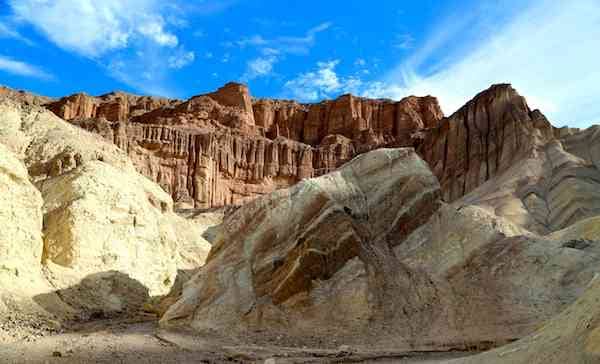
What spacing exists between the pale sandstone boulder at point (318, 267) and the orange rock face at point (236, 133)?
64.1 m

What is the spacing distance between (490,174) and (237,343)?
64.3m

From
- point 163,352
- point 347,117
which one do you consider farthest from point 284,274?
point 347,117

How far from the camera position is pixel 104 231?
24.9 meters

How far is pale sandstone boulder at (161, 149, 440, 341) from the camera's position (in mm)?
17062

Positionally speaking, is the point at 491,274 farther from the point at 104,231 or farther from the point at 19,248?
the point at 104,231

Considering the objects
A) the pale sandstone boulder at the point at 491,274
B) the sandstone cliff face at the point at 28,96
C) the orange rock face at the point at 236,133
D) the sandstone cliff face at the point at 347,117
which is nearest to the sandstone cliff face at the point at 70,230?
the pale sandstone boulder at the point at 491,274

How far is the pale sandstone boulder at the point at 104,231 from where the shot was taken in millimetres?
23062

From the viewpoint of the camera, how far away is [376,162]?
21609 mm

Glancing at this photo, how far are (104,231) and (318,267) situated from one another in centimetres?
1102

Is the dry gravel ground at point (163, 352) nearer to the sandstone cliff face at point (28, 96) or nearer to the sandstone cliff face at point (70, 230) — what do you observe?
the sandstone cliff face at point (70, 230)

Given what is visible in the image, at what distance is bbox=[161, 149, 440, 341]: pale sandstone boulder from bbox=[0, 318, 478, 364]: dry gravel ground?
1.56m

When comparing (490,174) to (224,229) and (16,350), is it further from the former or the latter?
(16,350)

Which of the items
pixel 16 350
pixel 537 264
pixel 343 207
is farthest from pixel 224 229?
pixel 537 264

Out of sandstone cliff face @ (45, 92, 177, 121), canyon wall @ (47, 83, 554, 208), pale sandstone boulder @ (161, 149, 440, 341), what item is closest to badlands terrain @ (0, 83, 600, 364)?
pale sandstone boulder @ (161, 149, 440, 341)
